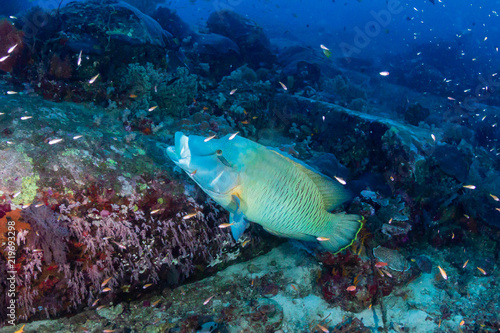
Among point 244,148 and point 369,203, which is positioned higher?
point 244,148

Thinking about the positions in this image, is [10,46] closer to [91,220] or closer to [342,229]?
[91,220]

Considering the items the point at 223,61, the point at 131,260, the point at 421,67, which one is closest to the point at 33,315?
the point at 131,260

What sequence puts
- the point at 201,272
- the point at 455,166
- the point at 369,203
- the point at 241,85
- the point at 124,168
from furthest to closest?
1. the point at 241,85
2. the point at 455,166
3. the point at 369,203
4. the point at 201,272
5. the point at 124,168

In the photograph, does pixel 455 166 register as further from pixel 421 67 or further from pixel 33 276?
pixel 421 67

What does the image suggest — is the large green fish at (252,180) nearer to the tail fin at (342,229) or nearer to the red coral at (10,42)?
the tail fin at (342,229)

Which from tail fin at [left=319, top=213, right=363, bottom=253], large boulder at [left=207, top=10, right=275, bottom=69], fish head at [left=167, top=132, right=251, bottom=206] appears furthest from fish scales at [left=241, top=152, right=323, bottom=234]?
large boulder at [left=207, top=10, right=275, bottom=69]

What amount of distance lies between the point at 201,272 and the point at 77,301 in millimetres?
1589

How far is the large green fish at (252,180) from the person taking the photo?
230 cm

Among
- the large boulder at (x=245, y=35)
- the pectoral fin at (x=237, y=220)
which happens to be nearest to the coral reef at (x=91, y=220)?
the pectoral fin at (x=237, y=220)

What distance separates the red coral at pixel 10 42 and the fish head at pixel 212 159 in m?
5.55

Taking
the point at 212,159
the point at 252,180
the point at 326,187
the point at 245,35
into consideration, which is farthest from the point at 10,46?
the point at 245,35

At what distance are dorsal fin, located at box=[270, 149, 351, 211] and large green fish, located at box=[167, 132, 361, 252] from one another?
0.01 m

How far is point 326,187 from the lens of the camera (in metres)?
2.59

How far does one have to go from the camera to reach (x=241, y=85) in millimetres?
8102
